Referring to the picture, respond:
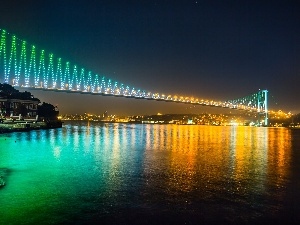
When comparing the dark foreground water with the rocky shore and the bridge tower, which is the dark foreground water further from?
the bridge tower

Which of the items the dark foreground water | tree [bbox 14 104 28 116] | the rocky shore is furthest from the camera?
tree [bbox 14 104 28 116]

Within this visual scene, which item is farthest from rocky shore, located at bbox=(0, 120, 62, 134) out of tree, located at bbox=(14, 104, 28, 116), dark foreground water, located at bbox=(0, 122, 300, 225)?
dark foreground water, located at bbox=(0, 122, 300, 225)

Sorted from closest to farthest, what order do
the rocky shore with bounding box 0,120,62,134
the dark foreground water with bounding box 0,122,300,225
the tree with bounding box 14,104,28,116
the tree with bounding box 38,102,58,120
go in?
the dark foreground water with bounding box 0,122,300,225, the rocky shore with bounding box 0,120,62,134, the tree with bounding box 14,104,28,116, the tree with bounding box 38,102,58,120

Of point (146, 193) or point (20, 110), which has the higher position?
point (20, 110)

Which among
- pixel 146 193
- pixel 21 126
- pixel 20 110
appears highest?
pixel 20 110

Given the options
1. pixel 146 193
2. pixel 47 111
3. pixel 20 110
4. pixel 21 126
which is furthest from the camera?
pixel 47 111

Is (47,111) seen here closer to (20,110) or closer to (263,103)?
(20,110)

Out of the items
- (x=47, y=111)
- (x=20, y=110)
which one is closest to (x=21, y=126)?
(x=20, y=110)

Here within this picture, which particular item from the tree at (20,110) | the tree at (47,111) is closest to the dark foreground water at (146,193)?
the tree at (20,110)

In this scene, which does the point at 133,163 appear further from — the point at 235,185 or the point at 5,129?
the point at 5,129

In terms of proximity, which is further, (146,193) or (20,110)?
(20,110)

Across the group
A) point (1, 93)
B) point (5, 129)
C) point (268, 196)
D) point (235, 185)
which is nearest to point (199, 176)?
point (235, 185)
